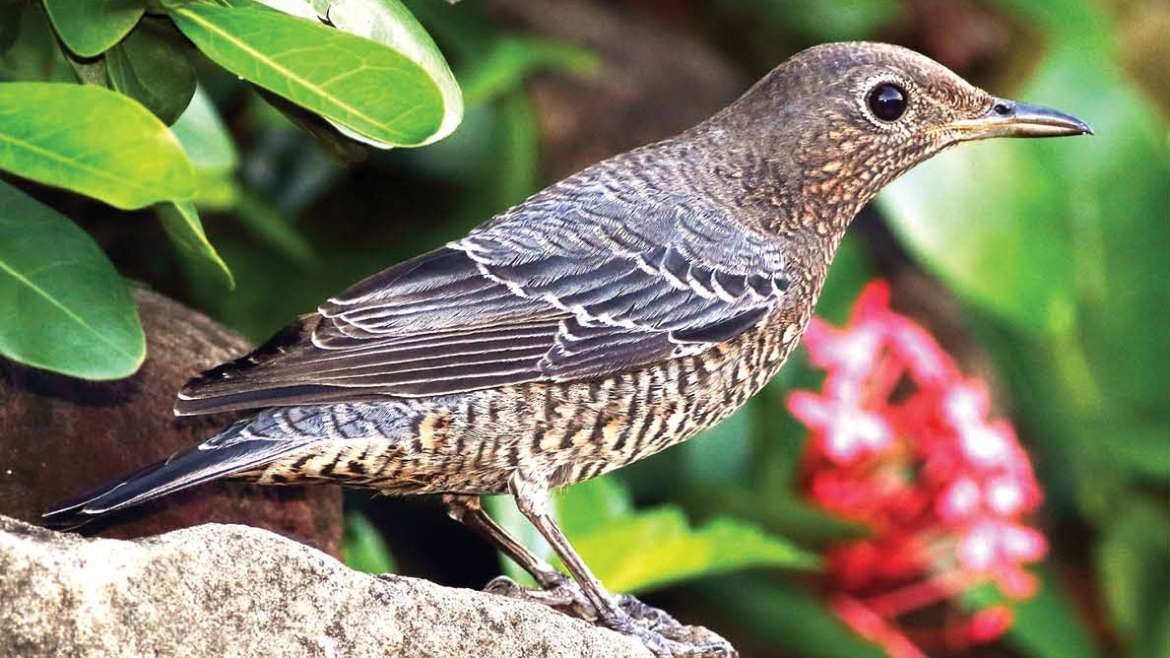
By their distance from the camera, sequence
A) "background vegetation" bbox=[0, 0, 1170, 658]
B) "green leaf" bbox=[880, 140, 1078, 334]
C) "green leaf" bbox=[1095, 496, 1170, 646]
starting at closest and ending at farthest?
"background vegetation" bbox=[0, 0, 1170, 658], "green leaf" bbox=[880, 140, 1078, 334], "green leaf" bbox=[1095, 496, 1170, 646]

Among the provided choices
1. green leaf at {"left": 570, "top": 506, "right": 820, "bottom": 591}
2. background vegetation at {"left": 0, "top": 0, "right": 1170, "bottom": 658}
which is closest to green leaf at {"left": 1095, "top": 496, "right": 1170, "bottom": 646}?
background vegetation at {"left": 0, "top": 0, "right": 1170, "bottom": 658}

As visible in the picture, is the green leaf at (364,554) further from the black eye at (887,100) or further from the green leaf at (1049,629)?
the green leaf at (1049,629)

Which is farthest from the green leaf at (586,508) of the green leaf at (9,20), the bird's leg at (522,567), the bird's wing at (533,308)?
the green leaf at (9,20)

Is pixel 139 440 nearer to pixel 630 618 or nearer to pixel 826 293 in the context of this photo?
pixel 630 618

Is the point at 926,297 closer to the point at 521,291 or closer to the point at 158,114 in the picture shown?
the point at 521,291

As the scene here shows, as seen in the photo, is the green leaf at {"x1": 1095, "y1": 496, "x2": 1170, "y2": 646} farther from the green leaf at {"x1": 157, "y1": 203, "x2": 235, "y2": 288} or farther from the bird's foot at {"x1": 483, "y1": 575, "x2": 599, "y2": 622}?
the green leaf at {"x1": 157, "y1": 203, "x2": 235, "y2": 288}

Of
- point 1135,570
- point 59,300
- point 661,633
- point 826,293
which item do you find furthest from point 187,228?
point 1135,570
